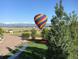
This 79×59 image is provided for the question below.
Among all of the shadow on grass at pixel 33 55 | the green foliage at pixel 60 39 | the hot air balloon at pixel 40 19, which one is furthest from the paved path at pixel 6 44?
the green foliage at pixel 60 39

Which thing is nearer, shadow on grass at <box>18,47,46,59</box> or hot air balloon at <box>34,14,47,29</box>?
shadow on grass at <box>18,47,46,59</box>

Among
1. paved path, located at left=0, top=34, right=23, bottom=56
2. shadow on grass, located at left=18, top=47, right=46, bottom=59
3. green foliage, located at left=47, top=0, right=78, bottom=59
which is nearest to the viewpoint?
green foliage, located at left=47, top=0, right=78, bottom=59

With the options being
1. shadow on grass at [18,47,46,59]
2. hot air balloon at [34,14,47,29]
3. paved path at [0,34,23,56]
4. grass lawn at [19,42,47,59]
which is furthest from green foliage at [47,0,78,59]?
hot air balloon at [34,14,47,29]

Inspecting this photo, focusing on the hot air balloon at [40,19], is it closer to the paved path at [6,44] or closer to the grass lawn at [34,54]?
the grass lawn at [34,54]

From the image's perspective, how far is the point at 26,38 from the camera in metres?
30.5

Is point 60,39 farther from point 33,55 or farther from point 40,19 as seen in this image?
point 40,19

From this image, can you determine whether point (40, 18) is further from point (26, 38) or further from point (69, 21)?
point (26, 38)

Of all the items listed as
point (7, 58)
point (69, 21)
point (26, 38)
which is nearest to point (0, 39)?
point (26, 38)

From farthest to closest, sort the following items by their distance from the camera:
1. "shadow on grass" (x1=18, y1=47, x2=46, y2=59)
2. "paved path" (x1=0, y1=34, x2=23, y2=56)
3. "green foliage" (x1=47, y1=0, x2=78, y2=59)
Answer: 1. "paved path" (x1=0, y1=34, x2=23, y2=56)
2. "shadow on grass" (x1=18, y1=47, x2=46, y2=59)
3. "green foliage" (x1=47, y1=0, x2=78, y2=59)

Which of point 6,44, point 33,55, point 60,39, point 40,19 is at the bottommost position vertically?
point 33,55

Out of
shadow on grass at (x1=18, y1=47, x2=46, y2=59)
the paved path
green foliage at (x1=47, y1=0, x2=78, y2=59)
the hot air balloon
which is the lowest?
shadow on grass at (x1=18, y1=47, x2=46, y2=59)

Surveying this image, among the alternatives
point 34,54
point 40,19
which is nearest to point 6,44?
A: point 40,19

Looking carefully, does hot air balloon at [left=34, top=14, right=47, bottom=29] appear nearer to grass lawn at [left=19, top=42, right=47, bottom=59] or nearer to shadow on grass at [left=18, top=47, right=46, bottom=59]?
grass lawn at [left=19, top=42, right=47, bottom=59]

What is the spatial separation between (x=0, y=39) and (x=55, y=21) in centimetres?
1469
